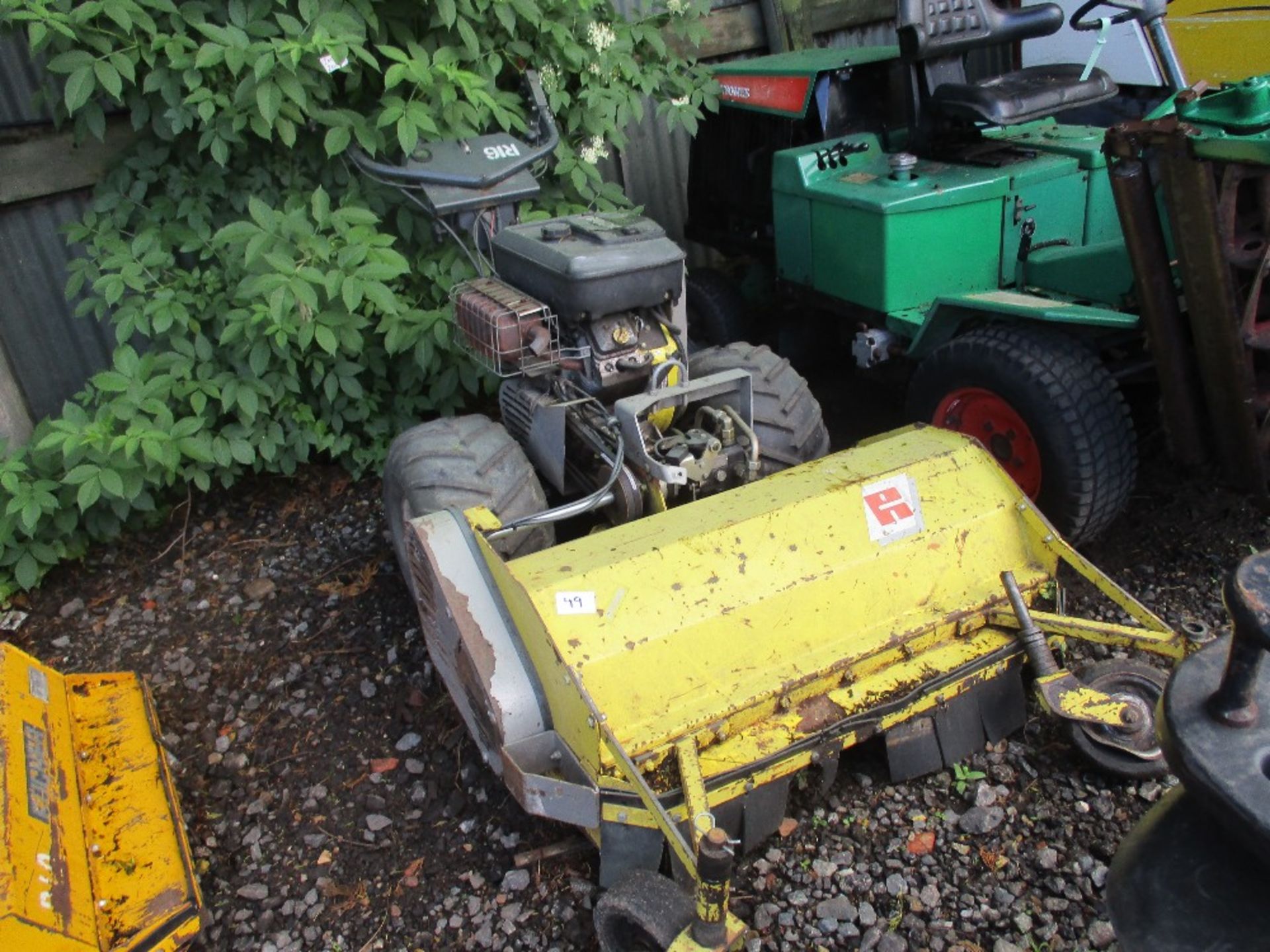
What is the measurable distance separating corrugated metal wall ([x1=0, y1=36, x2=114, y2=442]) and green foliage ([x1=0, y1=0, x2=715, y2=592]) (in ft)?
0.44

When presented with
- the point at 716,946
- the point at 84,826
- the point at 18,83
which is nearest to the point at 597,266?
the point at 716,946

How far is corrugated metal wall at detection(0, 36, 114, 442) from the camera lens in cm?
371

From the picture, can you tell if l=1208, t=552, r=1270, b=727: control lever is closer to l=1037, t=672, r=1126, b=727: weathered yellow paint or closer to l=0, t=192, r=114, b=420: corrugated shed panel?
l=1037, t=672, r=1126, b=727: weathered yellow paint

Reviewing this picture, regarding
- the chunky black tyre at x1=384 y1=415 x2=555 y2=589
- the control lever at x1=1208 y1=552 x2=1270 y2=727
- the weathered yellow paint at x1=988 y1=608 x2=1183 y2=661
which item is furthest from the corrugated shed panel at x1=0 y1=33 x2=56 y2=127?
the control lever at x1=1208 y1=552 x2=1270 y2=727

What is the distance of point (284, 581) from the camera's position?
3.54 metres

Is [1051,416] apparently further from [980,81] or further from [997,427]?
[980,81]

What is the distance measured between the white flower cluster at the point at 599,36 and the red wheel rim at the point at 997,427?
1746 millimetres

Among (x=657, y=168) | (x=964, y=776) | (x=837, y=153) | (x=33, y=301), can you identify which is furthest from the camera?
(x=657, y=168)

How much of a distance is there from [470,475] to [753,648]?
0.90 meters

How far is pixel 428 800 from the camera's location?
8.70 feet

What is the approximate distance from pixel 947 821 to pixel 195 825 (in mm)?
1846

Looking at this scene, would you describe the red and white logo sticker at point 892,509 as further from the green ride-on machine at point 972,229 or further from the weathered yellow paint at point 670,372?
the green ride-on machine at point 972,229

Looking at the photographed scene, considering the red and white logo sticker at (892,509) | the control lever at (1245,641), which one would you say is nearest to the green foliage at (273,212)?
the red and white logo sticker at (892,509)

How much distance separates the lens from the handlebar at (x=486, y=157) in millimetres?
3352
